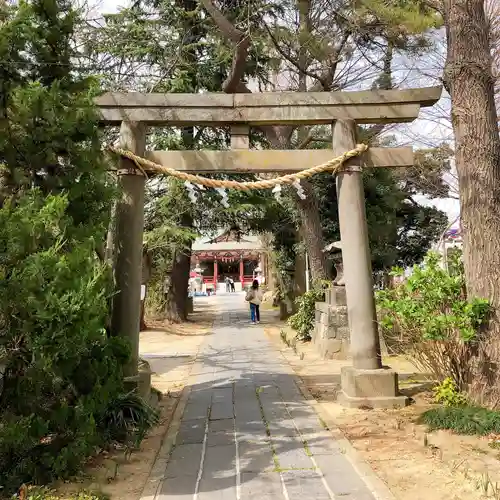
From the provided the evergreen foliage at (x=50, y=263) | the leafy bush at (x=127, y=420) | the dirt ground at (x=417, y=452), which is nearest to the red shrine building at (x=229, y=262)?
the dirt ground at (x=417, y=452)

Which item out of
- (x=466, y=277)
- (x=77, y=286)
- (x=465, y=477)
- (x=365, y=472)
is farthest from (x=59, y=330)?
(x=466, y=277)

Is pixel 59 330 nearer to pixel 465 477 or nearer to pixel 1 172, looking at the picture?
pixel 1 172

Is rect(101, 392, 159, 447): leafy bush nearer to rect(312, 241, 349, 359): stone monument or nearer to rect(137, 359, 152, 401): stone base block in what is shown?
rect(137, 359, 152, 401): stone base block

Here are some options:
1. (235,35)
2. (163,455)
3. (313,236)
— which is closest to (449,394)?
(163,455)

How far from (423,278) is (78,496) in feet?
12.6

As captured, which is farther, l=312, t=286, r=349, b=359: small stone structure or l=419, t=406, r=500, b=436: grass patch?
l=312, t=286, r=349, b=359: small stone structure

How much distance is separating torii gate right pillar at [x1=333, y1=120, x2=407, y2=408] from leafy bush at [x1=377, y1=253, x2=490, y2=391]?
382 mm

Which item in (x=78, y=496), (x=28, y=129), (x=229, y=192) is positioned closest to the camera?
(x=78, y=496)

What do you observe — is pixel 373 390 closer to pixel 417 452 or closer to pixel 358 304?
pixel 358 304

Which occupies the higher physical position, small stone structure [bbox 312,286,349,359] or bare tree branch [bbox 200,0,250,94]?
bare tree branch [bbox 200,0,250,94]

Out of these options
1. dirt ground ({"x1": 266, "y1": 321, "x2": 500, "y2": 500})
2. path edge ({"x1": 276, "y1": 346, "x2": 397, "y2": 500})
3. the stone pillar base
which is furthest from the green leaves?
path edge ({"x1": 276, "y1": 346, "x2": 397, "y2": 500})

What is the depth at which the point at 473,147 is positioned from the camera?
16.9 feet

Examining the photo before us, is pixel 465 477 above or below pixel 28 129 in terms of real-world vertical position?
below

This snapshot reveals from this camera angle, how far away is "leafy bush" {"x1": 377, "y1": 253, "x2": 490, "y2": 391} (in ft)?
15.5
